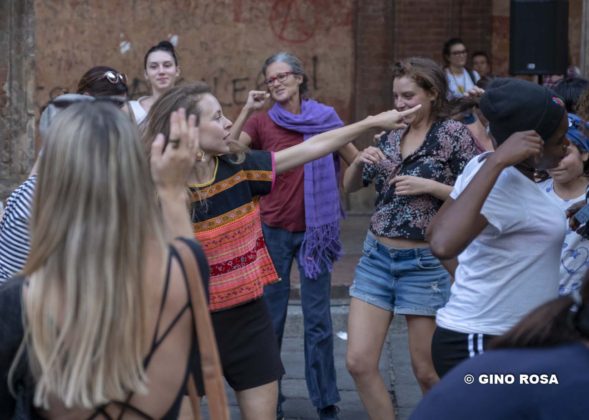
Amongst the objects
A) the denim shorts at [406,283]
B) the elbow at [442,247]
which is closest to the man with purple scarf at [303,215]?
the denim shorts at [406,283]

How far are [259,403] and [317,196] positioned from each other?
2.21 meters

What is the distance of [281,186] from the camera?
693cm

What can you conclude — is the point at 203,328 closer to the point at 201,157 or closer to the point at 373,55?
the point at 201,157

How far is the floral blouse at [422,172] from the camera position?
5516mm

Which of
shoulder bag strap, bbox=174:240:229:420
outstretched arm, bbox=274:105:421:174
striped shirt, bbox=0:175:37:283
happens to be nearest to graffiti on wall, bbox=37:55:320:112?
outstretched arm, bbox=274:105:421:174

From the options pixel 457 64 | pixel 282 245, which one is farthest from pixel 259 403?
pixel 457 64

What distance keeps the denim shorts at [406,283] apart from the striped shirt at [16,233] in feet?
5.84

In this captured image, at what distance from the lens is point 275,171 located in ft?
16.4

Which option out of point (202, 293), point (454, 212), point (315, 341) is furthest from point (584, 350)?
point (315, 341)

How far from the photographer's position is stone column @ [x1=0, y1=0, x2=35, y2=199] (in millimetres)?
12594

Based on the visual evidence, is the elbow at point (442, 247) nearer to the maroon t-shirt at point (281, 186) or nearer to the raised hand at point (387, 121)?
the raised hand at point (387, 121)

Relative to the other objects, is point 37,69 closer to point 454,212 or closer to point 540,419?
point 454,212

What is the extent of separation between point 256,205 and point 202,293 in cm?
218

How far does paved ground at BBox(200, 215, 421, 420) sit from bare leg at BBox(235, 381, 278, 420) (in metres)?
1.78
